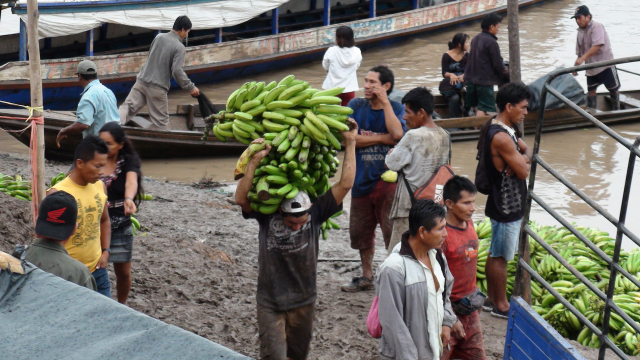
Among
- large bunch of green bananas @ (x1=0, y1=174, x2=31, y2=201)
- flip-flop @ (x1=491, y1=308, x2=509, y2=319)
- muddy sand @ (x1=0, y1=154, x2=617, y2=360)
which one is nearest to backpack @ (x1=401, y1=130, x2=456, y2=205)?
muddy sand @ (x1=0, y1=154, x2=617, y2=360)

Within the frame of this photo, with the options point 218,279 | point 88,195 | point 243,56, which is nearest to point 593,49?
point 243,56

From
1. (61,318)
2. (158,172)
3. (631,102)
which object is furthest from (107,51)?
(61,318)

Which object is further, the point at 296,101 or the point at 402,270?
the point at 296,101

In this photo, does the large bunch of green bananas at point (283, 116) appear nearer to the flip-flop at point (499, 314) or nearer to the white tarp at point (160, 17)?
the flip-flop at point (499, 314)

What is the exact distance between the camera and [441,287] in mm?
3297

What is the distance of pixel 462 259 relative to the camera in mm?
3740

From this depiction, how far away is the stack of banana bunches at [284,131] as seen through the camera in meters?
3.35

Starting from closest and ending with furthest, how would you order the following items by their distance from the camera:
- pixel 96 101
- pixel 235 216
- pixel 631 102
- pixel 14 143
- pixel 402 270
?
pixel 402 270 → pixel 96 101 → pixel 235 216 → pixel 14 143 → pixel 631 102

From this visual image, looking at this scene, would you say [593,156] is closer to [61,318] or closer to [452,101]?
[452,101]

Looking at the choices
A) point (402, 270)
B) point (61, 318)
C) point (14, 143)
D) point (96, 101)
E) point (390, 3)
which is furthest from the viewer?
point (390, 3)

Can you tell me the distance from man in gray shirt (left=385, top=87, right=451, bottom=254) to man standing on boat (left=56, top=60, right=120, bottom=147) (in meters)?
2.84

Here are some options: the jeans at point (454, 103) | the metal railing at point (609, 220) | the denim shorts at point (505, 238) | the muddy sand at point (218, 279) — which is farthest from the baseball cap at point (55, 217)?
the jeans at point (454, 103)

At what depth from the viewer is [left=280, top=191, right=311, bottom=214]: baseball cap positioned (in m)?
3.44

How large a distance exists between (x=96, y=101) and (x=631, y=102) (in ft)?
Result: 29.4
